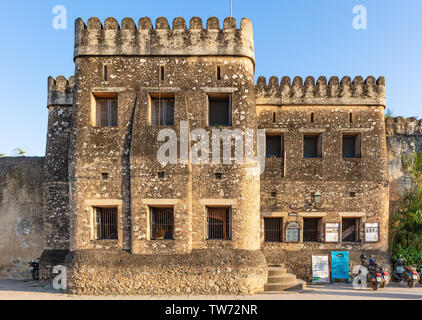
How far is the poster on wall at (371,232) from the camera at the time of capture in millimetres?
12141

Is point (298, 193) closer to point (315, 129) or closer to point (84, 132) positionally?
point (315, 129)

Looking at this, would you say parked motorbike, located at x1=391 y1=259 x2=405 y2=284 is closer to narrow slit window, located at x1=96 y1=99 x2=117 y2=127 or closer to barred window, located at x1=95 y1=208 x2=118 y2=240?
barred window, located at x1=95 y1=208 x2=118 y2=240

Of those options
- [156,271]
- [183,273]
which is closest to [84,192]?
[156,271]

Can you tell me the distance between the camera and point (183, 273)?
9.88m

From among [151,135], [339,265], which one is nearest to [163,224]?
[151,135]

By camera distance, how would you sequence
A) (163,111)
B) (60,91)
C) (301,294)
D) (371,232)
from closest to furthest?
(301,294) < (163,111) < (371,232) < (60,91)

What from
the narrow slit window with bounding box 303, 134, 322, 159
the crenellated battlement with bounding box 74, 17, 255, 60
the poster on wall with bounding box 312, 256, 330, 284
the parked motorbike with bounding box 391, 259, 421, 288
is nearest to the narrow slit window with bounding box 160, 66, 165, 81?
the crenellated battlement with bounding box 74, 17, 255, 60

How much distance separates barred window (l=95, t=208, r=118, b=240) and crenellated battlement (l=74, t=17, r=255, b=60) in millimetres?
5069

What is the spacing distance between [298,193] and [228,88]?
4.86 meters

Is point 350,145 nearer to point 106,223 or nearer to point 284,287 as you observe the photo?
point 284,287

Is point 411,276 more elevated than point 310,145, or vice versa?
point 310,145

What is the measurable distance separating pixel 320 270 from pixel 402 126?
6.72 m

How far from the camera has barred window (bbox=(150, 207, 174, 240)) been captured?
10399 millimetres

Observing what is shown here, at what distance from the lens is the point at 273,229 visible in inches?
493
